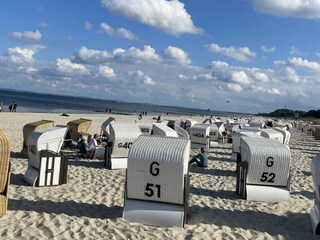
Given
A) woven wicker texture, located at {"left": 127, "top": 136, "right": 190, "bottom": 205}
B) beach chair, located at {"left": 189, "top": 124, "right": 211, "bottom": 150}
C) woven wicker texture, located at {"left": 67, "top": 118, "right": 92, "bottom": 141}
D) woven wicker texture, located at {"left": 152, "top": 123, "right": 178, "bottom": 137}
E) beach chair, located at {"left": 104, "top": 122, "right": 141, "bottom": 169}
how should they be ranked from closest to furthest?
1. woven wicker texture, located at {"left": 127, "top": 136, "right": 190, "bottom": 205}
2. beach chair, located at {"left": 104, "top": 122, "right": 141, "bottom": 169}
3. woven wicker texture, located at {"left": 152, "top": 123, "right": 178, "bottom": 137}
4. woven wicker texture, located at {"left": 67, "top": 118, "right": 92, "bottom": 141}
5. beach chair, located at {"left": 189, "top": 124, "right": 211, "bottom": 150}

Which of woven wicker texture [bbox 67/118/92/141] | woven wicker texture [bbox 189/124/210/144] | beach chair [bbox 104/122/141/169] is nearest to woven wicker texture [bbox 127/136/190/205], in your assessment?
beach chair [bbox 104/122/141/169]

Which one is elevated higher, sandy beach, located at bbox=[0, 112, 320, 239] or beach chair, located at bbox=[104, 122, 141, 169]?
beach chair, located at bbox=[104, 122, 141, 169]

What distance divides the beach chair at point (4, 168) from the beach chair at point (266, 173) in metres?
6.25

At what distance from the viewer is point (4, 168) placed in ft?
25.5

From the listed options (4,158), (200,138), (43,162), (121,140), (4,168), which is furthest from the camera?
(200,138)

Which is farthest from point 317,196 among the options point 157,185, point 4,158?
point 4,158

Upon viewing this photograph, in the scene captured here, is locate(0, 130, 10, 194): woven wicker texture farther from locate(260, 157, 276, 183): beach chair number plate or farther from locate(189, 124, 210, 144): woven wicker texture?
locate(189, 124, 210, 144): woven wicker texture

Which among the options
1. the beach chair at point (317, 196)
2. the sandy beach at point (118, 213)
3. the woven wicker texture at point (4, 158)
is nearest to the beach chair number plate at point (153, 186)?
the sandy beach at point (118, 213)

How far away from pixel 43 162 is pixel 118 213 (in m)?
3.23

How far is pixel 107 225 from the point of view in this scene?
7.91 metres

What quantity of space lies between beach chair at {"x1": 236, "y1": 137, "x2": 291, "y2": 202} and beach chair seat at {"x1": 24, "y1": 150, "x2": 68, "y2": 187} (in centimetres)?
524

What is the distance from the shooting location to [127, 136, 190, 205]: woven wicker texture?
792cm

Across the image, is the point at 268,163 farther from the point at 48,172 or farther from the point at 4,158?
the point at 4,158

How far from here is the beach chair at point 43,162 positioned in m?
10.8
